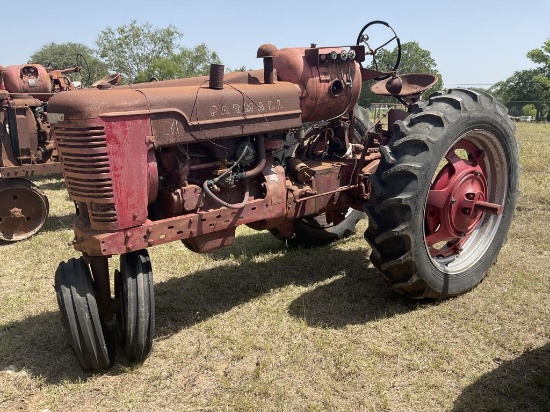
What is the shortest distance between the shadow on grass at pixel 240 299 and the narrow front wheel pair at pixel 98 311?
0.45 ft

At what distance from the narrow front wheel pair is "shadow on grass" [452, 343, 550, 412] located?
1.85m

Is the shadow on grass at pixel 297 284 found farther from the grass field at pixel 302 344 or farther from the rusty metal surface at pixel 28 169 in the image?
the rusty metal surface at pixel 28 169

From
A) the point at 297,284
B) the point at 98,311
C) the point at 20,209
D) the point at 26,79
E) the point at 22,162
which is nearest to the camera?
the point at 98,311

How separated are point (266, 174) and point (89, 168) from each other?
1.25 m

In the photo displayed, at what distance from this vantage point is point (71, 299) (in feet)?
9.55

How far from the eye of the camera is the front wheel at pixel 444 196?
3.40 m

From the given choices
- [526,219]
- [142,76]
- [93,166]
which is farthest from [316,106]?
[142,76]

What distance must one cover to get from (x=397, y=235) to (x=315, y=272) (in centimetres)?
129

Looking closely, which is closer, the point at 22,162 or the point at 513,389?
the point at 513,389

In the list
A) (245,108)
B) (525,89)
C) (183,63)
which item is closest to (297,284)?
(245,108)

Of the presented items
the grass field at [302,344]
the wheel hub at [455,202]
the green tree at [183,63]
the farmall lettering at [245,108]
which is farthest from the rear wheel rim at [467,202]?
the green tree at [183,63]

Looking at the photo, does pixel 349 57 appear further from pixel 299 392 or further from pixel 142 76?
pixel 142 76

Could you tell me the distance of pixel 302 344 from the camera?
10.7ft

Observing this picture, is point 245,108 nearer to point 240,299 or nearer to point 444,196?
point 240,299
